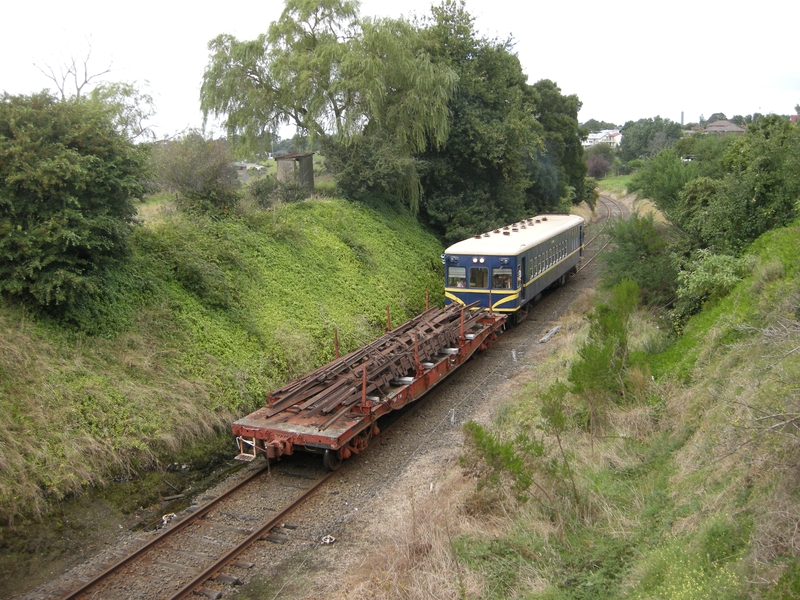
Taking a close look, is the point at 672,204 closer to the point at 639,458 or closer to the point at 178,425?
the point at 639,458

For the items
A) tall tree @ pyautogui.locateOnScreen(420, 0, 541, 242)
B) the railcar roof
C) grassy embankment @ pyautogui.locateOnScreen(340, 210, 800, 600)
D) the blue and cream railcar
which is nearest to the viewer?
grassy embankment @ pyautogui.locateOnScreen(340, 210, 800, 600)

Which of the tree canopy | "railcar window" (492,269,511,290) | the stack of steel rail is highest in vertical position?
the tree canopy

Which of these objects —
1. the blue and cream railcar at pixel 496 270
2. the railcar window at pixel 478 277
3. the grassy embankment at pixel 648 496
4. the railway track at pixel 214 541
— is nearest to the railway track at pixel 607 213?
the blue and cream railcar at pixel 496 270

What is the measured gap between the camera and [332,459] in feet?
35.4

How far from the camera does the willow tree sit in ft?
76.4

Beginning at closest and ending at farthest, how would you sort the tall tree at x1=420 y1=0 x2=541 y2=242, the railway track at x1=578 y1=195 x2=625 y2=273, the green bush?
the green bush < the tall tree at x1=420 y1=0 x2=541 y2=242 < the railway track at x1=578 y1=195 x2=625 y2=273

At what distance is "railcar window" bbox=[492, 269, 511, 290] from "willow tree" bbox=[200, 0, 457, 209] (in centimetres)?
722

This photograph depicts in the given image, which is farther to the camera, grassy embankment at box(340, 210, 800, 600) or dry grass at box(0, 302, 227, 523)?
dry grass at box(0, 302, 227, 523)

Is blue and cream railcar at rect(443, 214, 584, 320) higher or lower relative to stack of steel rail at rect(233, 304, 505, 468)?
higher

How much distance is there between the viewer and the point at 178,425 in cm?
1124

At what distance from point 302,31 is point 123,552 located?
21119mm

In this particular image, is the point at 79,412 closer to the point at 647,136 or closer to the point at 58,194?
the point at 58,194

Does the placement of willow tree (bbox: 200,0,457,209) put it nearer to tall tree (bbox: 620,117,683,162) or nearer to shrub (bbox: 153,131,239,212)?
shrub (bbox: 153,131,239,212)

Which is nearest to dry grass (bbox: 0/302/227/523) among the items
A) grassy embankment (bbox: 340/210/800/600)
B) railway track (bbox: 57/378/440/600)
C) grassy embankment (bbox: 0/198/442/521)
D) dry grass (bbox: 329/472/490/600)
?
grassy embankment (bbox: 0/198/442/521)
